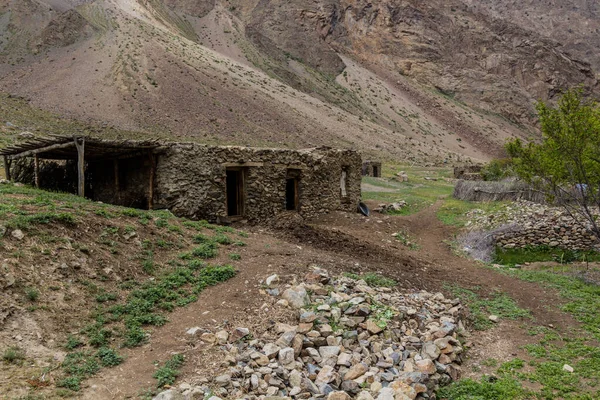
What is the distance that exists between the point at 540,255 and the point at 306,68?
6853 centimetres

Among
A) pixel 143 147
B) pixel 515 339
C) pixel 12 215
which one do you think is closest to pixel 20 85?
pixel 143 147

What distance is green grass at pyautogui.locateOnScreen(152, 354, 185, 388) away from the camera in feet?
18.0

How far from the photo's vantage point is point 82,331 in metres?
6.37

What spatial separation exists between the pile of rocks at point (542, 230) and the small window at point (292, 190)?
746 centimetres

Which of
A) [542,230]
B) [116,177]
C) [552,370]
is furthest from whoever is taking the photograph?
[542,230]

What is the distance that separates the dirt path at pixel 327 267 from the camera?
592cm

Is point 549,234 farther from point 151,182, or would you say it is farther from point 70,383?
point 70,383

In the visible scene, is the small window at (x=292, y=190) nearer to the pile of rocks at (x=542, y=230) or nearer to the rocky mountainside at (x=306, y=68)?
the pile of rocks at (x=542, y=230)

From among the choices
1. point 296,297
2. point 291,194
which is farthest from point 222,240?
point 291,194

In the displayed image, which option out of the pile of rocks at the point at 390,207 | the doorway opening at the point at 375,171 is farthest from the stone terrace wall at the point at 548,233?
the doorway opening at the point at 375,171

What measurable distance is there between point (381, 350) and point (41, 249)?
A: 6.05m

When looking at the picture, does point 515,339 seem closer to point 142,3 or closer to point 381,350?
point 381,350

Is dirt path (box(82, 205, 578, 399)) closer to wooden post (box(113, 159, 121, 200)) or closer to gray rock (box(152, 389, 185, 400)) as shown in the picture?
gray rock (box(152, 389, 185, 400))

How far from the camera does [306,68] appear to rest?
77.7m
